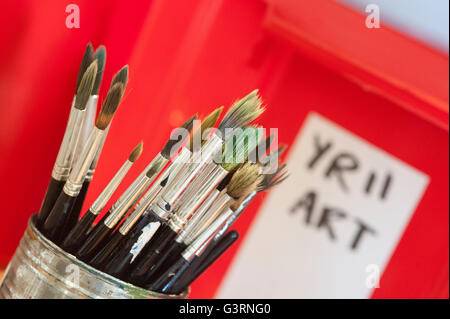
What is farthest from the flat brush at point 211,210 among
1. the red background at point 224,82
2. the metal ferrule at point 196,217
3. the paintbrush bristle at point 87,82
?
the red background at point 224,82

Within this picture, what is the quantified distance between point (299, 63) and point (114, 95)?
1.22 feet

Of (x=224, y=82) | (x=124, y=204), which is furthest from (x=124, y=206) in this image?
(x=224, y=82)

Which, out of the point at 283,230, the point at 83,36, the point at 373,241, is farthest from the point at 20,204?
the point at 373,241

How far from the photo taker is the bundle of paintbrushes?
38cm

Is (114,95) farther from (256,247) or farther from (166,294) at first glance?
(256,247)

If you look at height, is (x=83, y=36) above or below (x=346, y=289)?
above

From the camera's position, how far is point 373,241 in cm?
70

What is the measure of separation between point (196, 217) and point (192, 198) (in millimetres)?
17

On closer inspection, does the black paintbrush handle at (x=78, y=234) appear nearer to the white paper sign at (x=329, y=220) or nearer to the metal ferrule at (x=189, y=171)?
the metal ferrule at (x=189, y=171)

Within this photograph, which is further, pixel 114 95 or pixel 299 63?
pixel 299 63

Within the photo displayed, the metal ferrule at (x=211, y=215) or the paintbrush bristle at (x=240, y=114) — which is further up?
the paintbrush bristle at (x=240, y=114)

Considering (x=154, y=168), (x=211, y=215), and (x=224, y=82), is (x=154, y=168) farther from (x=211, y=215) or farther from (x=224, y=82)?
(x=224, y=82)

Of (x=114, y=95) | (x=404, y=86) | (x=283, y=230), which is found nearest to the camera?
(x=114, y=95)

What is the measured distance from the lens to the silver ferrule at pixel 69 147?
400mm
